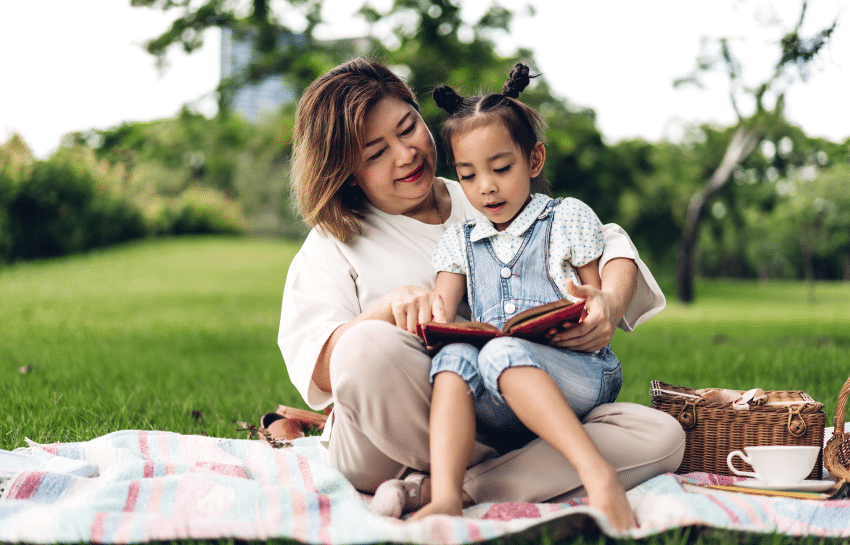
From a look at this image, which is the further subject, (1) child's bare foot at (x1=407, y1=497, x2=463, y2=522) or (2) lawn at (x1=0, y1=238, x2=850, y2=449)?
(2) lawn at (x1=0, y1=238, x2=850, y2=449)

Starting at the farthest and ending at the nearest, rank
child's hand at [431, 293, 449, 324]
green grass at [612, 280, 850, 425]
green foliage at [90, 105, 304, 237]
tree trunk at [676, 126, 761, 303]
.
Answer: tree trunk at [676, 126, 761, 303], green foliage at [90, 105, 304, 237], green grass at [612, 280, 850, 425], child's hand at [431, 293, 449, 324]

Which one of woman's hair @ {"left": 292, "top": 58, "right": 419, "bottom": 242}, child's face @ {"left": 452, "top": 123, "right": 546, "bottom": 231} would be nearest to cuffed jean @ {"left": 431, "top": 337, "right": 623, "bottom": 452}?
child's face @ {"left": 452, "top": 123, "right": 546, "bottom": 231}

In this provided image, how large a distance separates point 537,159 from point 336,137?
744mm

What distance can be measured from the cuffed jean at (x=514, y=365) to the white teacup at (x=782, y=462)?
0.49m

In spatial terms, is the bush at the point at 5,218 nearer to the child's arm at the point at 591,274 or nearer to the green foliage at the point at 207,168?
the green foliage at the point at 207,168

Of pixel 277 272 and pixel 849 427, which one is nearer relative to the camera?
pixel 849 427

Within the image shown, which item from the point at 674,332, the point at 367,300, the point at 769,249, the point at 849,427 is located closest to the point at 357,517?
the point at 367,300

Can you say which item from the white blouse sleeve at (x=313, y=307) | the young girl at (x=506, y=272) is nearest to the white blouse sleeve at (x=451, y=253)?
the young girl at (x=506, y=272)

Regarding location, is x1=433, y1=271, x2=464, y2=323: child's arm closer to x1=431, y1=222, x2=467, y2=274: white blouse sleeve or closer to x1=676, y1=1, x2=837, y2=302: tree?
x1=431, y1=222, x2=467, y2=274: white blouse sleeve

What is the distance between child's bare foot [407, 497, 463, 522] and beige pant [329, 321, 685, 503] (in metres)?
0.31

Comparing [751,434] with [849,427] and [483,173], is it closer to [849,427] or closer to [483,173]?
[849,427]

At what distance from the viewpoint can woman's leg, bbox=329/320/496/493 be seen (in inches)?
82.9

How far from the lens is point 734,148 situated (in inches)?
712

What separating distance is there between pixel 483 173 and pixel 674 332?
8.54m
